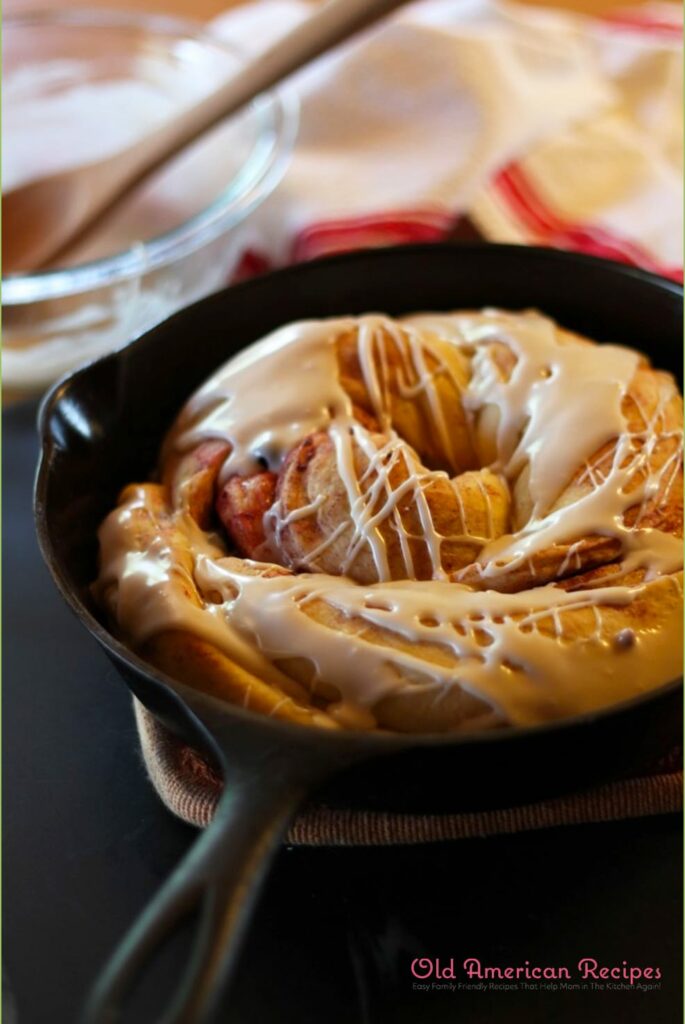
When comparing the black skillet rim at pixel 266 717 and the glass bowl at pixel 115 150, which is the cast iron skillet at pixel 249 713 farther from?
the glass bowl at pixel 115 150

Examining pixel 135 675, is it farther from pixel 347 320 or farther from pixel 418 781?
pixel 347 320

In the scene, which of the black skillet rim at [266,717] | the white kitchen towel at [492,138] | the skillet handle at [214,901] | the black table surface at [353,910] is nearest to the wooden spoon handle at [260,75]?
the white kitchen towel at [492,138]

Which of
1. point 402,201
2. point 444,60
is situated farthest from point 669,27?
point 402,201

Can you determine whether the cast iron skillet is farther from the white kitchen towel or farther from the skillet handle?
the white kitchen towel

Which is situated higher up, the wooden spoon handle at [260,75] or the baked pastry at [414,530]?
the wooden spoon handle at [260,75]

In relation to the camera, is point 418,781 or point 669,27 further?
point 669,27

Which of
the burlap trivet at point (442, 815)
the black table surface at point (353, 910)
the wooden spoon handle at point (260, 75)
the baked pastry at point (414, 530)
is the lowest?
the black table surface at point (353, 910)

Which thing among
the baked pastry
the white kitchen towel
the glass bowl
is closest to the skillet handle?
the baked pastry
